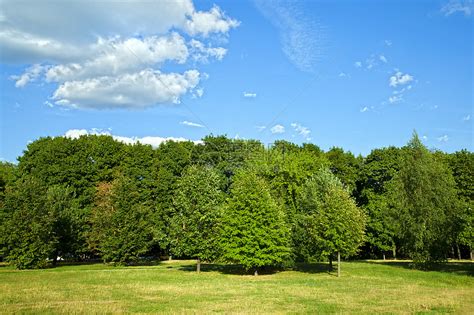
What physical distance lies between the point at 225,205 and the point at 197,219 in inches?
132

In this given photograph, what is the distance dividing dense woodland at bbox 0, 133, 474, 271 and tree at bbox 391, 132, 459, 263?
0.12 m

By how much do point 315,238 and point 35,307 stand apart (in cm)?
2669

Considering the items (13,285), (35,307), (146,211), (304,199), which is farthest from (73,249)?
(35,307)

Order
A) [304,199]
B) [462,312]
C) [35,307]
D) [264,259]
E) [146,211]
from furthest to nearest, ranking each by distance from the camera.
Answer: [146,211]
[304,199]
[264,259]
[35,307]
[462,312]

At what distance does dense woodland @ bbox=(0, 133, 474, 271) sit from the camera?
126 ft

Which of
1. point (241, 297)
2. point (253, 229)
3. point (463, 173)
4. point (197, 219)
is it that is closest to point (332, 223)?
point (253, 229)

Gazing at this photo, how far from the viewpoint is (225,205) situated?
41.6 m

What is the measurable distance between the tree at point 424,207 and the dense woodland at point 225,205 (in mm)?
118

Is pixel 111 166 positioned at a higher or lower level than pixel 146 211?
higher

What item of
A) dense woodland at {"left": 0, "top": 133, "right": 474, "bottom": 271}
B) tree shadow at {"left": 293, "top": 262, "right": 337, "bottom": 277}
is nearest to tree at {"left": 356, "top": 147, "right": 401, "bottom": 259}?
dense woodland at {"left": 0, "top": 133, "right": 474, "bottom": 271}

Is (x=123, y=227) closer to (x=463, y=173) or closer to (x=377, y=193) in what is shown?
(x=377, y=193)

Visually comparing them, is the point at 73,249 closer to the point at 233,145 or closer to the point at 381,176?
the point at 233,145

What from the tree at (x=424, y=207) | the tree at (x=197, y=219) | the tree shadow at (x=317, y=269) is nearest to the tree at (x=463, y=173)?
the tree at (x=424, y=207)

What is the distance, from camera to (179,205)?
146 ft
